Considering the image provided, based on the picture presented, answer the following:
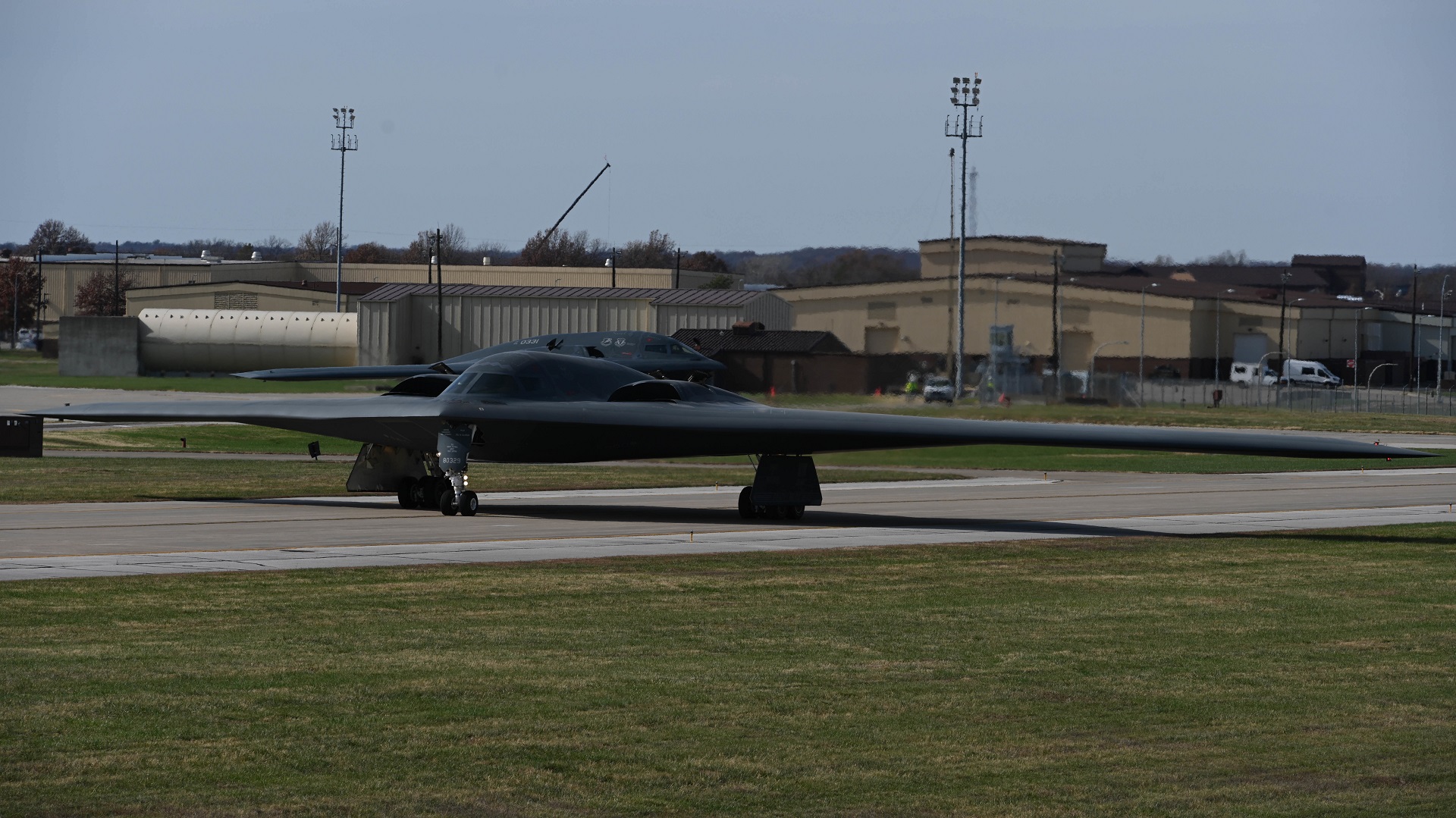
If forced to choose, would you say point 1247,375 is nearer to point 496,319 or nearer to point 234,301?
point 496,319

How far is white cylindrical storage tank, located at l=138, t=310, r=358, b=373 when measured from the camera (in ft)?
294

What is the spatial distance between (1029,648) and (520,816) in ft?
18.1

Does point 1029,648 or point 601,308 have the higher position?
point 601,308

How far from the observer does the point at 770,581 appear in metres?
15.8

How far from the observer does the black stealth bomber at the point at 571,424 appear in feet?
71.8

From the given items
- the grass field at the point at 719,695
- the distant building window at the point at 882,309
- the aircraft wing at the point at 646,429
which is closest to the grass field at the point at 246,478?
the aircraft wing at the point at 646,429

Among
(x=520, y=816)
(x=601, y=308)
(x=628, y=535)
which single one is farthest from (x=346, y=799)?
(x=601, y=308)

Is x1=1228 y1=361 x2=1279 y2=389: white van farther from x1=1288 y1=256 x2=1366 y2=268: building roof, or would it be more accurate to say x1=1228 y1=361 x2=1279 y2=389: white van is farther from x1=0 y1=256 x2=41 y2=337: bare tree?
x1=0 y1=256 x2=41 y2=337: bare tree

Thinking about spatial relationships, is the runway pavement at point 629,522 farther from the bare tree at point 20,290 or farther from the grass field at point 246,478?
the bare tree at point 20,290

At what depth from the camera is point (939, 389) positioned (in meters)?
74.2

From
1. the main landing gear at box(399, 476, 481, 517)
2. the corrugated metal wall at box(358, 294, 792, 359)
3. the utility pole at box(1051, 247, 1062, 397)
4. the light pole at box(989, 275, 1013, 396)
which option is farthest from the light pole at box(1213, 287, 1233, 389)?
the main landing gear at box(399, 476, 481, 517)

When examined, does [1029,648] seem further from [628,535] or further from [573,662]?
[628,535]

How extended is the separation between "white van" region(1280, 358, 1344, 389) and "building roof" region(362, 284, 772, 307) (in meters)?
33.8

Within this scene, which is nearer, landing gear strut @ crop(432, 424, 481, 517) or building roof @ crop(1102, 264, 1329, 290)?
landing gear strut @ crop(432, 424, 481, 517)
